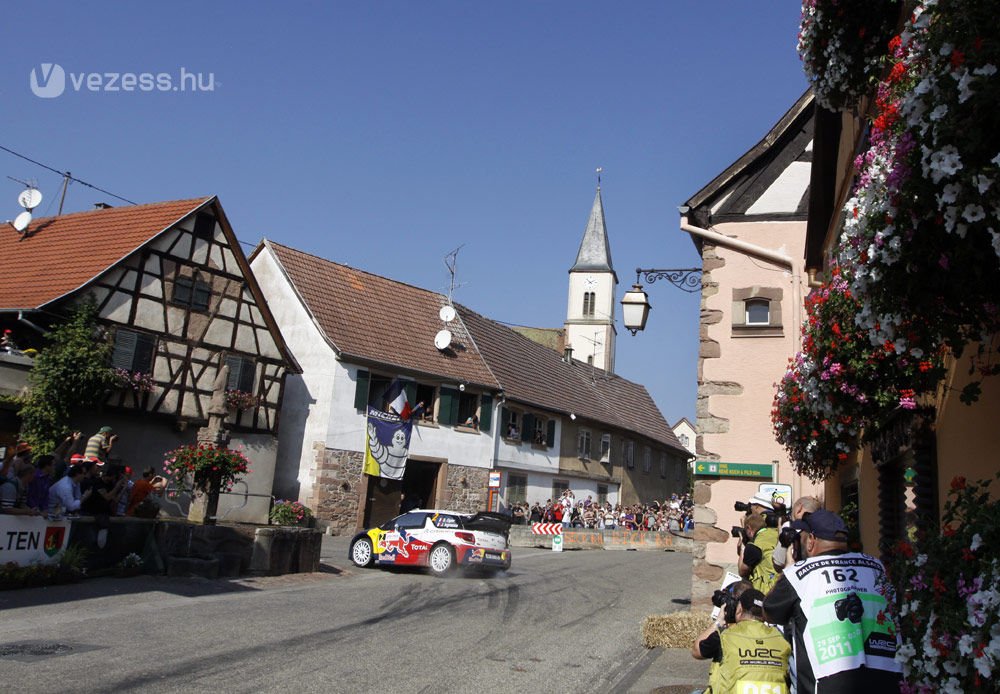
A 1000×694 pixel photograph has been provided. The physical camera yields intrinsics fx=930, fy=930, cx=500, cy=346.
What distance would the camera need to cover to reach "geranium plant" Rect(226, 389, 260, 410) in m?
27.3

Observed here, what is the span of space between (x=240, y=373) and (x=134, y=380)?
403cm

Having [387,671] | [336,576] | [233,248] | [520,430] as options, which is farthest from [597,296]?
[387,671]

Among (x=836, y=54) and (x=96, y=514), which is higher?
(x=836, y=54)

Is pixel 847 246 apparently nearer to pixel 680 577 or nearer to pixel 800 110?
pixel 800 110

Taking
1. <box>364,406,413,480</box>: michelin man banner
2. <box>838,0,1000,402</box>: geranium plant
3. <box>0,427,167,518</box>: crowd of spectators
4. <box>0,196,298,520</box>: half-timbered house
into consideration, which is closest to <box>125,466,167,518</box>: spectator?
<box>0,427,167,518</box>: crowd of spectators

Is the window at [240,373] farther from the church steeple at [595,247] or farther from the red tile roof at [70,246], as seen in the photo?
the church steeple at [595,247]

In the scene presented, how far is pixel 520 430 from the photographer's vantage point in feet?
128

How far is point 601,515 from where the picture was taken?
40969 millimetres

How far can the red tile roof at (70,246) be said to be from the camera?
23.8 m

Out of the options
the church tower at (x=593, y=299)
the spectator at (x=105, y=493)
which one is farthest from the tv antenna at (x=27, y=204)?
the church tower at (x=593, y=299)

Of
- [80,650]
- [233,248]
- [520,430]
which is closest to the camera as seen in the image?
A: [80,650]

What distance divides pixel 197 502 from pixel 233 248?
12937 mm

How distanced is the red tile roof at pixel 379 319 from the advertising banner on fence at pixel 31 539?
60.2 ft

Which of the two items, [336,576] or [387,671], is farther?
[336,576]
